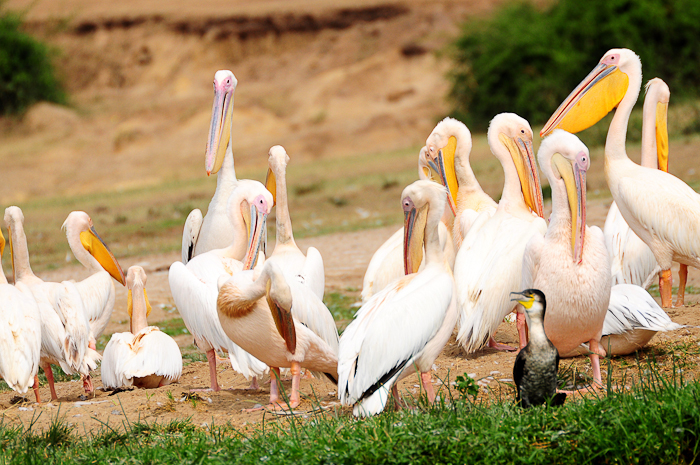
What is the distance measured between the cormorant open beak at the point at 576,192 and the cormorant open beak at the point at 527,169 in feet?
4.29

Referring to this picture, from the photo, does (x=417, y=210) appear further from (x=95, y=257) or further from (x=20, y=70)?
(x=20, y=70)

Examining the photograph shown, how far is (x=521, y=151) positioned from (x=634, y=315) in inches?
68.4

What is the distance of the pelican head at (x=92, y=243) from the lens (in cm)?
690

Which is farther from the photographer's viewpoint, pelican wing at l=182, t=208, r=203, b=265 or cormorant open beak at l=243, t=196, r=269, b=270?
pelican wing at l=182, t=208, r=203, b=265

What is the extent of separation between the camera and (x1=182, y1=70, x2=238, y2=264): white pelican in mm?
6438

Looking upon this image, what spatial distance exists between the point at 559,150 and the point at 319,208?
38.9 feet

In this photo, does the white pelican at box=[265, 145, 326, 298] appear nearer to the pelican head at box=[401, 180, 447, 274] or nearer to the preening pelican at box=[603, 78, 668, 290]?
the pelican head at box=[401, 180, 447, 274]

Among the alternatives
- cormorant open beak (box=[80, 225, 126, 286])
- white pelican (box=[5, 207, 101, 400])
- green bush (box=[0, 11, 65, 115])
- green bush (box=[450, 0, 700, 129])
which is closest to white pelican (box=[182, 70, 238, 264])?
cormorant open beak (box=[80, 225, 126, 286])

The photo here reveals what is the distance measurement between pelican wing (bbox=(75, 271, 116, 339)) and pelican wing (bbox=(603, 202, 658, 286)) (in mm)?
3987

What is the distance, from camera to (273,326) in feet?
14.8

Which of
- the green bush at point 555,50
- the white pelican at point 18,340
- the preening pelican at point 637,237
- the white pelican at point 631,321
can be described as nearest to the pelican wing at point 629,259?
the preening pelican at point 637,237

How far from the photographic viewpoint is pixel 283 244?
19.2ft

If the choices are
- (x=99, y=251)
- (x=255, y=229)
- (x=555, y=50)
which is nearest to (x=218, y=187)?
(x=99, y=251)

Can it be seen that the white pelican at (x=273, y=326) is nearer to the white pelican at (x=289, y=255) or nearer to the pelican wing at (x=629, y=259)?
the white pelican at (x=289, y=255)
